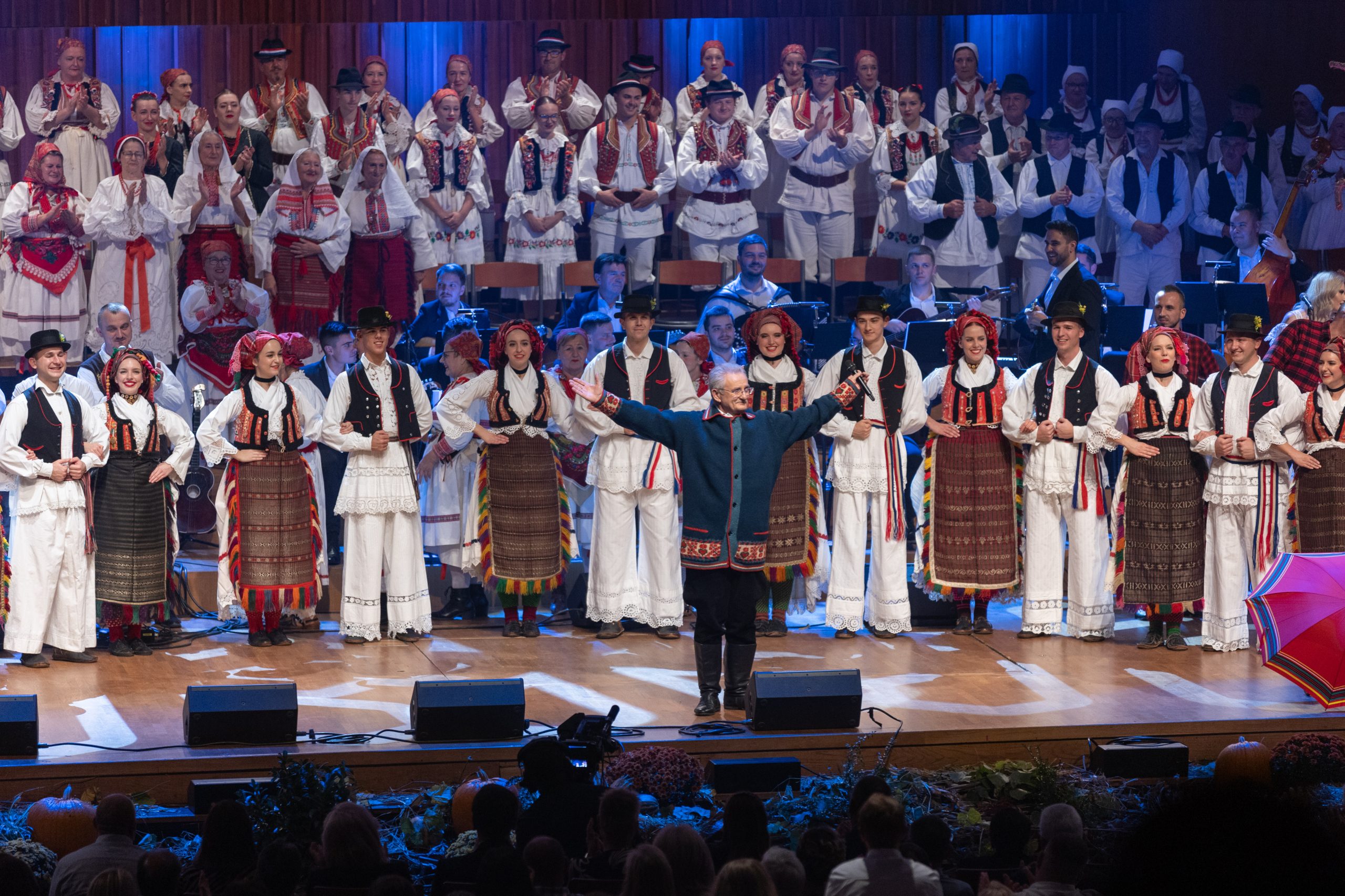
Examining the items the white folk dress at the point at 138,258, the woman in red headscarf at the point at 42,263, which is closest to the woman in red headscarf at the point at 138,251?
the white folk dress at the point at 138,258

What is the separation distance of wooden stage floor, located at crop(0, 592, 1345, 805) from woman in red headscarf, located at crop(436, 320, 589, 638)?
0.94 feet

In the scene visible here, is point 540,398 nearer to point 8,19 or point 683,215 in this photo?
point 683,215

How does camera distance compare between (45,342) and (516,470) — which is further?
(516,470)

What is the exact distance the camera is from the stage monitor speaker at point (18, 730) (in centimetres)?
615

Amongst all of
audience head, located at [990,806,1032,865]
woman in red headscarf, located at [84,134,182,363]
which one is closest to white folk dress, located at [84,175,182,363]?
woman in red headscarf, located at [84,134,182,363]

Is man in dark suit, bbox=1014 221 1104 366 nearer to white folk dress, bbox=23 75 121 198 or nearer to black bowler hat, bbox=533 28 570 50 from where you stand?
black bowler hat, bbox=533 28 570 50

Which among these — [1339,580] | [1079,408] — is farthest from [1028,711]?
[1079,408]

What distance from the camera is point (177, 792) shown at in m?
6.13

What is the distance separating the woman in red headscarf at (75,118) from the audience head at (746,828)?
8.11m

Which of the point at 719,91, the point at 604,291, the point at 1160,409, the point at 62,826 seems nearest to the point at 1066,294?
the point at 1160,409

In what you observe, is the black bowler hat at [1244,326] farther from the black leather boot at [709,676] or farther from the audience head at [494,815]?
the audience head at [494,815]

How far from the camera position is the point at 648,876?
12.8ft

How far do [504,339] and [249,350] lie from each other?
1223 millimetres

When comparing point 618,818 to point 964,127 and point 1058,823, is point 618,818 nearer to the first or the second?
point 1058,823
